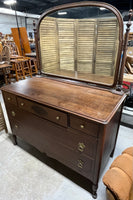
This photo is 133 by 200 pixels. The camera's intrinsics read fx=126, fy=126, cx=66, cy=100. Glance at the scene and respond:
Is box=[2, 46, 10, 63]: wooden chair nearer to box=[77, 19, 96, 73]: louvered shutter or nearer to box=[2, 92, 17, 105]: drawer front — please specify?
box=[2, 92, 17, 105]: drawer front

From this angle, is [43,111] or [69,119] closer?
[69,119]

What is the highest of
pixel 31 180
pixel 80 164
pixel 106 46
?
pixel 106 46

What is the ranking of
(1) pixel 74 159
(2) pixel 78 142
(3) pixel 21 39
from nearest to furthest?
(2) pixel 78 142
(1) pixel 74 159
(3) pixel 21 39

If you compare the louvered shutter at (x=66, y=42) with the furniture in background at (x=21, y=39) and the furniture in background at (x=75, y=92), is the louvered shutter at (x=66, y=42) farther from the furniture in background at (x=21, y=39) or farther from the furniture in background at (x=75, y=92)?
the furniture in background at (x=21, y=39)

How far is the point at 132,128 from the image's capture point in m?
2.02

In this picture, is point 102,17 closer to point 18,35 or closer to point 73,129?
point 73,129

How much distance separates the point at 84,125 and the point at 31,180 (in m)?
0.93

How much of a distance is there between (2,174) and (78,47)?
1.60 m

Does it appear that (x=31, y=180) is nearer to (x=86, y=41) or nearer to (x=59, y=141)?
(x=59, y=141)

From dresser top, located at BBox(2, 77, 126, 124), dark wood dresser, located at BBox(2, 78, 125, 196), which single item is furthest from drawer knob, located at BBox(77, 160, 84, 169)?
dresser top, located at BBox(2, 77, 126, 124)

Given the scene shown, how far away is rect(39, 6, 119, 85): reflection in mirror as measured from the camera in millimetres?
1183

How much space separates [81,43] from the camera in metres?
1.31

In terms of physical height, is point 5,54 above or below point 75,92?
above

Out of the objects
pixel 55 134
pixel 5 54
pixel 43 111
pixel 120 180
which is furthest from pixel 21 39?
pixel 120 180
